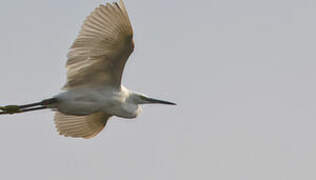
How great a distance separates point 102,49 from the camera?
41.0 ft

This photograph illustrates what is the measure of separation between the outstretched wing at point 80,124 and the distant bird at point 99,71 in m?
1.09

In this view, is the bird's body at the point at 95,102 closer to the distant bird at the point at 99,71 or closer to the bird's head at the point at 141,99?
the distant bird at the point at 99,71

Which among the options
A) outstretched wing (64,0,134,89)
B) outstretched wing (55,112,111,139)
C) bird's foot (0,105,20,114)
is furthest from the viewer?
outstretched wing (55,112,111,139)

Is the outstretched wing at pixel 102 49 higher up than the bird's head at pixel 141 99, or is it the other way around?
the outstretched wing at pixel 102 49

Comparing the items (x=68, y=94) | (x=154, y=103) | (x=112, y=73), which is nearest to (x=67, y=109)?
(x=68, y=94)

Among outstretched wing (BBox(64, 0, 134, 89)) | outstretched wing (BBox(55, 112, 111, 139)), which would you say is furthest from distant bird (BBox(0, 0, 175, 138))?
outstretched wing (BBox(55, 112, 111, 139))

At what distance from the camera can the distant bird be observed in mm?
12133

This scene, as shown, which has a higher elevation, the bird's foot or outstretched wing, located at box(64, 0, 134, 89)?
outstretched wing, located at box(64, 0, 134, 89)

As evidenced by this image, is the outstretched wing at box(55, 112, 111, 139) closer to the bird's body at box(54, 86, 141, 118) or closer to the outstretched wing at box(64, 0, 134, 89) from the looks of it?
the bird's body at box(54, 86, 141, 118)

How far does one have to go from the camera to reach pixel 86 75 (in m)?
12.8

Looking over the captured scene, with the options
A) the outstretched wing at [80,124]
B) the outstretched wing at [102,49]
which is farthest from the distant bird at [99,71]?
the outstretched wing at [80,124]

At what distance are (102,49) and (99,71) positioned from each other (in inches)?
20.8

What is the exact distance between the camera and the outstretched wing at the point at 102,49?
A: 1204cm

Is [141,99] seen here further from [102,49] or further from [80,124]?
[102,49]
